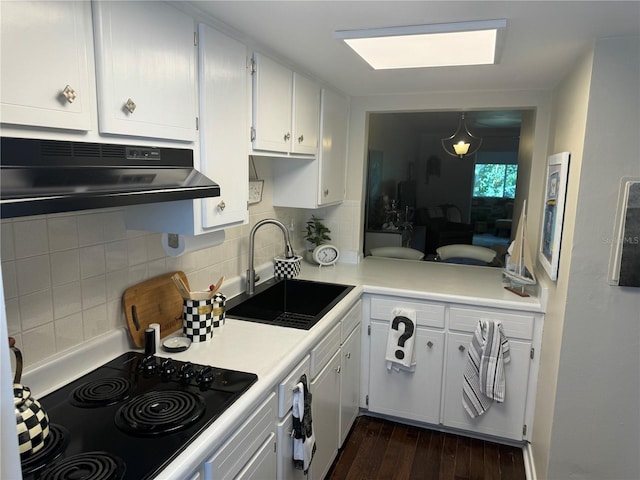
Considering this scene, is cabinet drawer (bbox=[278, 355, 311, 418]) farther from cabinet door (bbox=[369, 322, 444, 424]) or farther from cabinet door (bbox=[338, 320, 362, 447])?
cabinet door (bbox=[369, 322, 444, 424])

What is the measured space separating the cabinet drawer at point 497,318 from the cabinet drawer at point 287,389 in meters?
1.14

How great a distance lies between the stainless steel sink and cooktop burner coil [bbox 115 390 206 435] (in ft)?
3.35

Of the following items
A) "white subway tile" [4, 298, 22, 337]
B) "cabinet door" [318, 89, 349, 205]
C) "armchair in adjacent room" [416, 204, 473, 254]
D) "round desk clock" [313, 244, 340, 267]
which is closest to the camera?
"white subway tile" [4, 298, 22, 337]

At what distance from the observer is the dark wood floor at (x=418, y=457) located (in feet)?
7.99

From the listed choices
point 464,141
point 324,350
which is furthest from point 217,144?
point 464,141

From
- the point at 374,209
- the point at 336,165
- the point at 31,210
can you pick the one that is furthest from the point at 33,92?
the point at 374,209

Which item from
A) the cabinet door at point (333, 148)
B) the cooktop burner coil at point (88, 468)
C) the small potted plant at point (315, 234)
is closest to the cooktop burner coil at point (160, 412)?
the cooktop burner coil at point (88, 468)

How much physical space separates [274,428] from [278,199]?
151cm

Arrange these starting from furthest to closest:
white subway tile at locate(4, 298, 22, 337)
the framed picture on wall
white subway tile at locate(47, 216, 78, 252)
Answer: the framed picture on wall → white subway tile at locate(47, 216, 78, 252) → white subway tile at locate(4, 298, 22, 337)

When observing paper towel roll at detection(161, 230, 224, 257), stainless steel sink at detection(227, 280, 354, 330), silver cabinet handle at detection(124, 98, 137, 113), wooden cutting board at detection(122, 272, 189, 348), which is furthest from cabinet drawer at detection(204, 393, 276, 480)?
silver cabinet handle at detection(124, 98, 137, 113)

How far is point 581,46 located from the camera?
6.10 ft

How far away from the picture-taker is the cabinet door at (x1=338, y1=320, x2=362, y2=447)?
97.9 inches

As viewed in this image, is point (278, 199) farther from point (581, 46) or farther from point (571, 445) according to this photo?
point (571, 445)

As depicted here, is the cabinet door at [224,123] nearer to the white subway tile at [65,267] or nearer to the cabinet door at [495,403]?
the white subway tile at [65,267]
